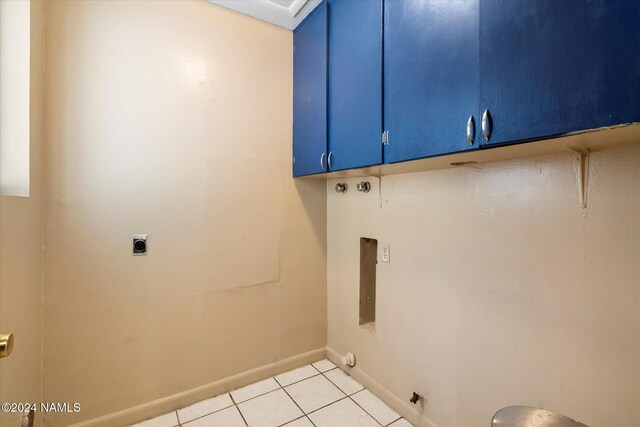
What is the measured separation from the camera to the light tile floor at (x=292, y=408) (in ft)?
5.47

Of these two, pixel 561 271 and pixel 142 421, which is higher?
pixel 561 271

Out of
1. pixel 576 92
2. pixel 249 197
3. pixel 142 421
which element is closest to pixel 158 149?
pixel 249 197

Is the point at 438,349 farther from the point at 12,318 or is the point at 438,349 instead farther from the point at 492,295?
the point at 12,318

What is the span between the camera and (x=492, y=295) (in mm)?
1321

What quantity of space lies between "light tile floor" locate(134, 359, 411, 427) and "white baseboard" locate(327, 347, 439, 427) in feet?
0.10

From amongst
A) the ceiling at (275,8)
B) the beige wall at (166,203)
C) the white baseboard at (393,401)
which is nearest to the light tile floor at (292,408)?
the white baseboard at (393,401)

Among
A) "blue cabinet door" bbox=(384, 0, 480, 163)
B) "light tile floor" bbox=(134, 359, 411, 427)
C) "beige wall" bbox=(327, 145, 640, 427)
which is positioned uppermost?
"blue cabinet door" bbox=(384, 0, 480, 163)

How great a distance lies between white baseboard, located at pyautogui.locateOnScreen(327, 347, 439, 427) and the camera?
5.30 feet

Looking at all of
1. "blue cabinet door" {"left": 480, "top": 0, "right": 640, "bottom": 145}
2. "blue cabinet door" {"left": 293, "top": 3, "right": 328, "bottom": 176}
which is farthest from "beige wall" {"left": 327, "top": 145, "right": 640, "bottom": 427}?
"blue cabinet door" {"left": 293, "top": 3, "right": 328, "bottom": 176}

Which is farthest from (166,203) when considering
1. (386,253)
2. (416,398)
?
(416,398)

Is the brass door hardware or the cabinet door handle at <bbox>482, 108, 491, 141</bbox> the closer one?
the brass door hardware

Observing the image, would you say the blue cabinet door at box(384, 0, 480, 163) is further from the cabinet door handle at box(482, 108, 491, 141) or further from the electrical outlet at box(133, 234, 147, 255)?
the electrical outlet at box(133, 234, 147, 255)

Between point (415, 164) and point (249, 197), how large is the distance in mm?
1182

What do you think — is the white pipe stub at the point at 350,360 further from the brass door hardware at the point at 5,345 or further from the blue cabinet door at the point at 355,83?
the brass door hardware at the point at 5,345
